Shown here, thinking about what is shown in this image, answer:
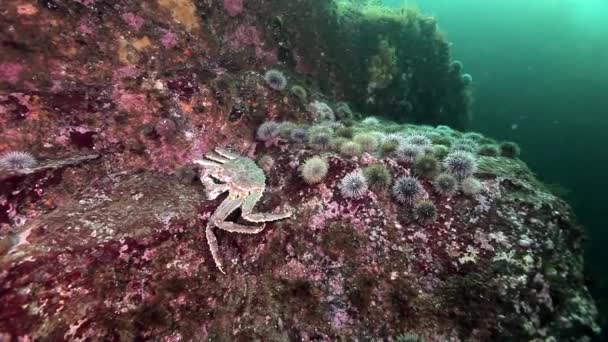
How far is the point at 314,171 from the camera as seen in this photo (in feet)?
18.4

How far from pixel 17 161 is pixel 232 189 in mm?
3321

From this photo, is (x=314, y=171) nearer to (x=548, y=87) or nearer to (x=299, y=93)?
(x=299, y=93)

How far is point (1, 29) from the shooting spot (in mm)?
5441

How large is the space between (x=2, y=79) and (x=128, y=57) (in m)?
2.15

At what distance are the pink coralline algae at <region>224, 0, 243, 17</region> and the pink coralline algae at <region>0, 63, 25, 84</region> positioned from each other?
5.36m

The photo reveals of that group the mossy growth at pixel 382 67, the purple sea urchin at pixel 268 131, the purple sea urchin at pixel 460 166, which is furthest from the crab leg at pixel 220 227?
the mossy growth at pixel 382 67

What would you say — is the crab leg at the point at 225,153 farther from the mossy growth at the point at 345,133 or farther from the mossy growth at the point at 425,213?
the mossy growth at the point at 425,213

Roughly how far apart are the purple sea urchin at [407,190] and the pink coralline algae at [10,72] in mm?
7108

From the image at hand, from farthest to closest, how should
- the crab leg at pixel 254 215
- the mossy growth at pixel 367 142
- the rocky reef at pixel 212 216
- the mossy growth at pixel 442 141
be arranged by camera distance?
1. the mossy growth at pixel 442 141
2. the mossy growth at pixel 367 142
3. the crab leg at pixel 254 215
4. the rocky reef at pixel 212 216

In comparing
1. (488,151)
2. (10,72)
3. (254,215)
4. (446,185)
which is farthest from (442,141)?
(10,72)

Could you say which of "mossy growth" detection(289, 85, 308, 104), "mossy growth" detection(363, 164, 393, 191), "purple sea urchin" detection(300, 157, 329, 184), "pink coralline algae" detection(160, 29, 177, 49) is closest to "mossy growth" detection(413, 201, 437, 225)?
"mossy growth" detection(363, 164, 393, 191)

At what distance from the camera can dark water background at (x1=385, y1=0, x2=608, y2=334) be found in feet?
72.8

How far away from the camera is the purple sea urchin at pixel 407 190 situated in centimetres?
535

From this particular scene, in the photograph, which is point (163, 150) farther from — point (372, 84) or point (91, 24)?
point (372, 84)
